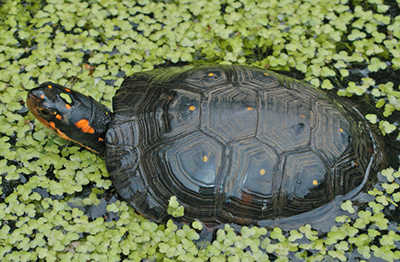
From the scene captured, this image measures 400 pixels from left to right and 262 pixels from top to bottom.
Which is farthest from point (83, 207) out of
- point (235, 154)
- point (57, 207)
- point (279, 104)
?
point (279, 104)

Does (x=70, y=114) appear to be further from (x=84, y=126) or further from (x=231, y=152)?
(x=231, y=152)

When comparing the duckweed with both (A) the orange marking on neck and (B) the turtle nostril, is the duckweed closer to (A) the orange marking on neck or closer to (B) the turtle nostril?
(A) the orange marking on neck

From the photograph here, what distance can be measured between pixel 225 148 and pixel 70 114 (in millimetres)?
1312

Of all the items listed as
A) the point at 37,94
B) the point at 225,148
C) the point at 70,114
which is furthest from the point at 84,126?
the point at 225,148

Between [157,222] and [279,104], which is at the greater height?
[279,104]

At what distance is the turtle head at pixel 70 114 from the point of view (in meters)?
3.61

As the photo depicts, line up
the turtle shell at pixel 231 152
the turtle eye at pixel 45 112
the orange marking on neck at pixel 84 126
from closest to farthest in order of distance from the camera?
the turtle shell at pixel 231 152, the turtle eye at pixel 45 112, the orange marking on neck at pixel 84 126

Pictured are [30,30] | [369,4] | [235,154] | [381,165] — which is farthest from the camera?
[369,4]

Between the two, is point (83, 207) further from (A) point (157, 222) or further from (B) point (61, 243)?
(A) point (157, 222)

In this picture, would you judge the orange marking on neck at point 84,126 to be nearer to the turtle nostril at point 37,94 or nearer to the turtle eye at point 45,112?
the turtle eye at point 45,112

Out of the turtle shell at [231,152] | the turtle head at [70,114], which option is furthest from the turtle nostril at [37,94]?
the turtle shell at [231,152]

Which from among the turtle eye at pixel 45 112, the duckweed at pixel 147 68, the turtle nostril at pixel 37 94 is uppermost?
the turtle nostril at pixel 37 94

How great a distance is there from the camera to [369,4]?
5406mm

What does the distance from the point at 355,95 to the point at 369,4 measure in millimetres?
1483
